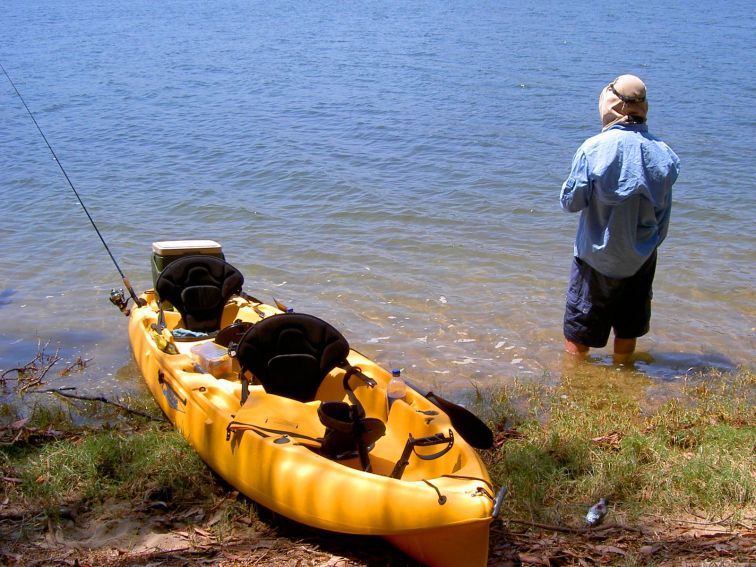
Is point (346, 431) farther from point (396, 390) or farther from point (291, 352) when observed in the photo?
point (291, 352)

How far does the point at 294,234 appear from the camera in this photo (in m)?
10.5

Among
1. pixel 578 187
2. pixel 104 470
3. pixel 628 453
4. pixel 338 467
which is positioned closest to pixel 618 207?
pixel 578 187

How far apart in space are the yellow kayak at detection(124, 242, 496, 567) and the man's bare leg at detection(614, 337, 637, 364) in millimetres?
2203

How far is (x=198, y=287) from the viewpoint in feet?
21.2

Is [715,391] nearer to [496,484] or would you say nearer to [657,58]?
[496,484]

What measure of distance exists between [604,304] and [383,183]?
680 centimetres

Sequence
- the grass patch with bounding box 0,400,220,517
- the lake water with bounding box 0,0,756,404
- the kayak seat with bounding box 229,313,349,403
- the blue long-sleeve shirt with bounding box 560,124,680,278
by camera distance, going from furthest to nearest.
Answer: the lake water with bounding box 0,0,756,404
the blue long-sleeve shirt with bounding box 560,124,680,278
the kayak seat with bounding box 229,313,349,403
the grass patch with bounding box 0,400,220,517

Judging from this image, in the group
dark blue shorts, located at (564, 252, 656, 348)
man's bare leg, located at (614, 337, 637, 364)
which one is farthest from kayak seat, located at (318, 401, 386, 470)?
man's bare leg, located at (614, 337, 637, 364)

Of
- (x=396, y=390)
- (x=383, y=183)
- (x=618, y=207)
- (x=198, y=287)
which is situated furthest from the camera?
(x=383, y=183)

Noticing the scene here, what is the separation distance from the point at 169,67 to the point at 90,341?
16.6 metres

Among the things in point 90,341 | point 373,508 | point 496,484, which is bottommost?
point 90,341

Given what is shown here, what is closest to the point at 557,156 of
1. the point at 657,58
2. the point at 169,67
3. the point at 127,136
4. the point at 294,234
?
the point at 294,234

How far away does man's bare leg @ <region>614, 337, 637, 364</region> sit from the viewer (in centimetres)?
647

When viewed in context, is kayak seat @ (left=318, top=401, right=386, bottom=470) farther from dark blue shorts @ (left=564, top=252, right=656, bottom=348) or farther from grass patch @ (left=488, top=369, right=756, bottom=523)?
dark blue shorts @ (left=564, top=252, right=656, bottom=348)
